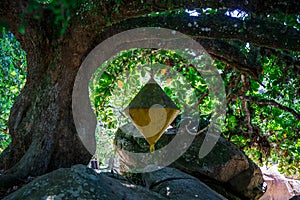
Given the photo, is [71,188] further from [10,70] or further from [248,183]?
[10,70]

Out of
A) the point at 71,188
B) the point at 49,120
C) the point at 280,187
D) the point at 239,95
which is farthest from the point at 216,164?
the point at 280,187

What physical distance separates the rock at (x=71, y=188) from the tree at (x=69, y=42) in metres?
0.57

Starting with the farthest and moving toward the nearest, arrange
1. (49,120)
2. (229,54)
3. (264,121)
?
(264,121)
(229,54)
(49,120)

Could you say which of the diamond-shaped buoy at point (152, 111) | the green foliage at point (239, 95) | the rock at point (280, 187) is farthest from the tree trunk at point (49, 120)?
the rock at point (280, 187)

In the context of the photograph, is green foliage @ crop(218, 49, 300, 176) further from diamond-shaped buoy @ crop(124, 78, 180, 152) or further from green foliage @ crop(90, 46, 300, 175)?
diamond-shaped buoy @ crop(124, 78, 180, 152)

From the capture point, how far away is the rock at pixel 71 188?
2387mm

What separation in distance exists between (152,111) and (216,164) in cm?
211

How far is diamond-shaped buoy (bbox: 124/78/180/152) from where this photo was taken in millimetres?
3551

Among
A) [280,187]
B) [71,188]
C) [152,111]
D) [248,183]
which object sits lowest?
[280,187]

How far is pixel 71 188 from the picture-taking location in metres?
2.43

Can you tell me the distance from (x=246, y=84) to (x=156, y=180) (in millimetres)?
2492

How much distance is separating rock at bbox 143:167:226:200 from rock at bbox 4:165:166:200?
0.83 m

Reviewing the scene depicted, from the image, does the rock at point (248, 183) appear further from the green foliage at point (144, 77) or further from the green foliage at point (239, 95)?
the green foliage at point (144, 77)

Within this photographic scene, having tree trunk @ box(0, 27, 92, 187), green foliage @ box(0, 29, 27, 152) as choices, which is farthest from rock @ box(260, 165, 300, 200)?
tree trunk @ box(0, 27, 92, 187)
